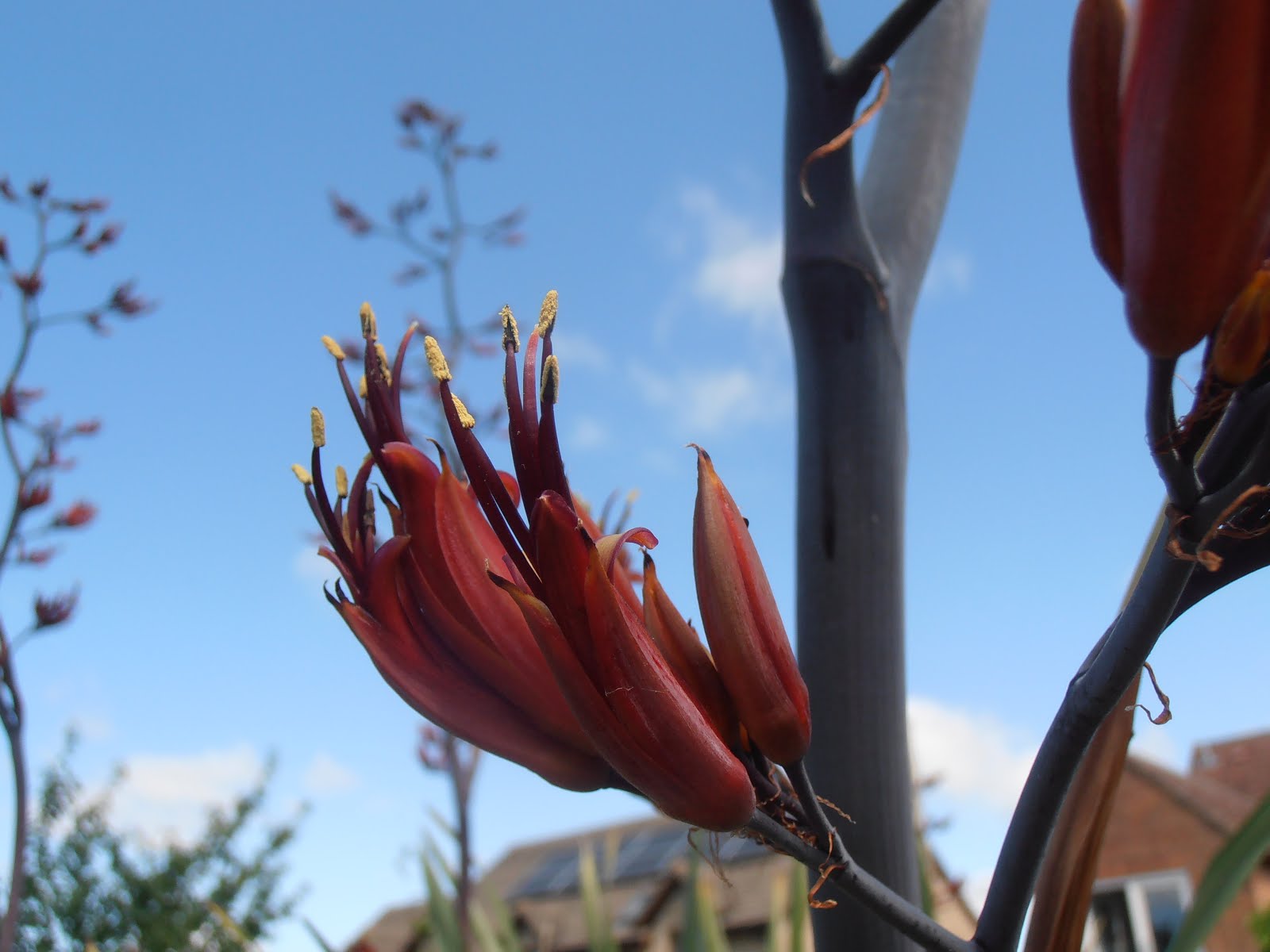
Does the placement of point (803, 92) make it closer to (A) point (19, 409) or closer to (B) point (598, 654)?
(B) point (598, 654)

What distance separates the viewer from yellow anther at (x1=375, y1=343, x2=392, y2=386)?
0.67 m

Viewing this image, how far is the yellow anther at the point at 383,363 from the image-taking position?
670mm

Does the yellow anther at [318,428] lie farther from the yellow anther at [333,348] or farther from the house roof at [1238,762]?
the house roof at [1238,762]

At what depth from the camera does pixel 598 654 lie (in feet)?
1.48

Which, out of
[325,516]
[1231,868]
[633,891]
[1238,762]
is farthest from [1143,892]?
[325,516]

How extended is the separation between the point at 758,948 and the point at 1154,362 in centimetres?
897

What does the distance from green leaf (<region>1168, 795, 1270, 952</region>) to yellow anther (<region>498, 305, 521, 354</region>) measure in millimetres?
574

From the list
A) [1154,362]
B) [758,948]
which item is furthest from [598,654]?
[758,948]

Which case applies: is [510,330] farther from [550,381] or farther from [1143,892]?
[1143,892]

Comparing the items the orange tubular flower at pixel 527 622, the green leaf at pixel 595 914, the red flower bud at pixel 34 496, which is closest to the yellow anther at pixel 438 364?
the orange tubular flower at pixel 527 622

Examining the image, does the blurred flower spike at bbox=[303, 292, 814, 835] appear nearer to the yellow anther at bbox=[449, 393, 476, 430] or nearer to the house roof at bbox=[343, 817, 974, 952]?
the yellow anther at bbox=[449, 393, 476, 430]

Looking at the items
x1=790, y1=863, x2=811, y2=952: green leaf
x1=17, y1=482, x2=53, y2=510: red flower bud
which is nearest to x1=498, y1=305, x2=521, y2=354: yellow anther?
x1=790, y1=863, x2=811, y2=952: green leaf

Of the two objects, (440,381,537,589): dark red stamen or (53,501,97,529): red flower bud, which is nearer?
(440,381,537,589): dark red stamen

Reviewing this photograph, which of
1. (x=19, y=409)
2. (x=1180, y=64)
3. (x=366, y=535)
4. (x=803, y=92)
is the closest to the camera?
(x=1180, y=64)
